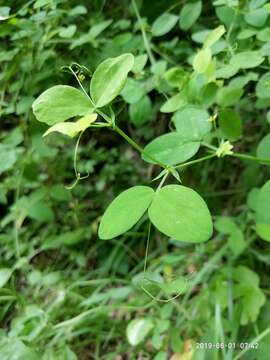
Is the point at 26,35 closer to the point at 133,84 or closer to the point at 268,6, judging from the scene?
the point at 133,84

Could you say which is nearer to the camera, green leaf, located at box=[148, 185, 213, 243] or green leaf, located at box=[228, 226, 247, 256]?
green leaf, located at box=[148, 185, 213, 243]

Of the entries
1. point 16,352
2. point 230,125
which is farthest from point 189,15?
point 16,352

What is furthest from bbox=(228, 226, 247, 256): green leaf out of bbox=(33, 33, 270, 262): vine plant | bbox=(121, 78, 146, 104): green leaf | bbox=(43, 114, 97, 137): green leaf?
bbox=(43, 114, 97, 137): green leaf

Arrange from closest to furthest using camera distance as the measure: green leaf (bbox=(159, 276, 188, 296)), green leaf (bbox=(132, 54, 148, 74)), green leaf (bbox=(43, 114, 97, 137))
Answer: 1. green leaf (bbox=(43, 114, 97, 137))
2. green leaf (bbox=(159, 276, 188, 296))
3. green leaf (bbox=(132, 54, 148, 74))

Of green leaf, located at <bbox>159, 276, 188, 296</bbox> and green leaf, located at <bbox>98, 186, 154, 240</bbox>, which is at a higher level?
green leaf, located at <bbox>98, 186, 154, 240</bbox>

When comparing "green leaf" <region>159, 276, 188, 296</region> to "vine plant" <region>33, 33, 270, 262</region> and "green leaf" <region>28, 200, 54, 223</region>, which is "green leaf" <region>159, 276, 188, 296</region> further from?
"green leaf" <region>28, 200, 54, 223</region>

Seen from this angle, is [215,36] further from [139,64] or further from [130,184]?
[130,184]
